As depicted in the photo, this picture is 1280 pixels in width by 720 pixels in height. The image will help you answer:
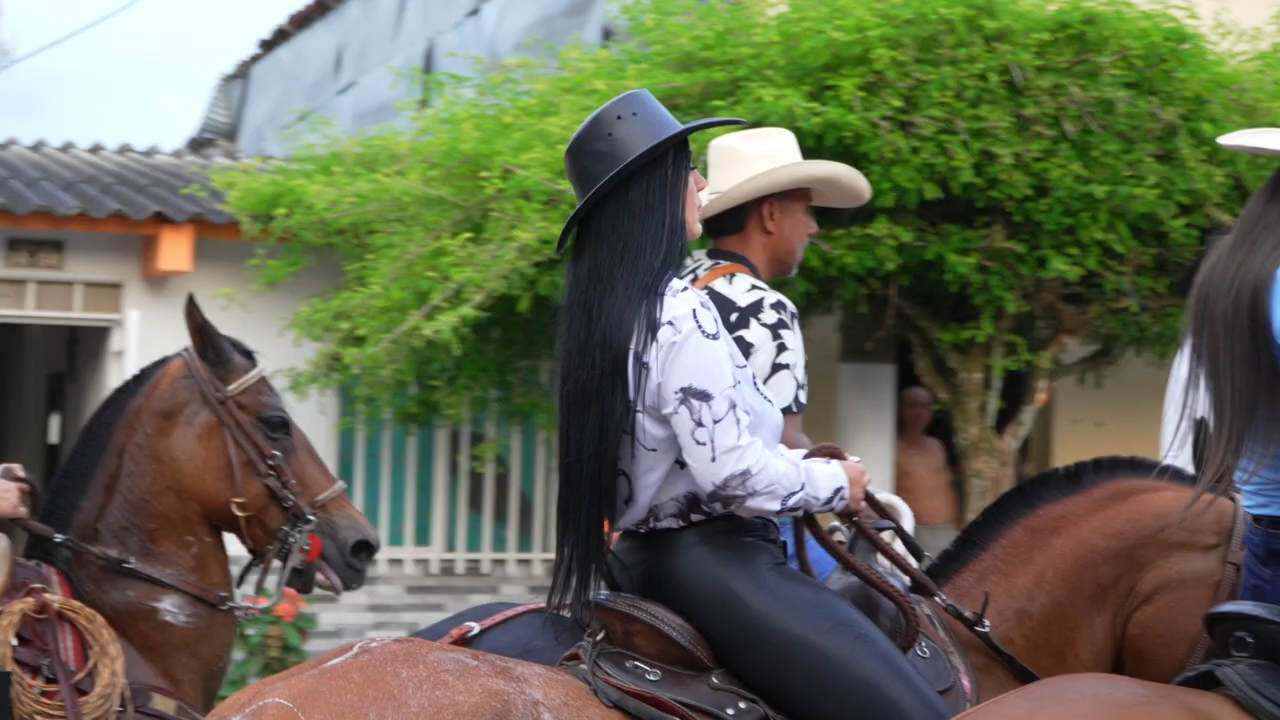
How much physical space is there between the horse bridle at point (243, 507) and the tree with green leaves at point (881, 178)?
2.23 metres

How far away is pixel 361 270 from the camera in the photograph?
7520 millimetres

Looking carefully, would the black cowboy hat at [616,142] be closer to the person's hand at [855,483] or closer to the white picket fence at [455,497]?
the person's hand at [855,483]

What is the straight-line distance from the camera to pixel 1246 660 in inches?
106

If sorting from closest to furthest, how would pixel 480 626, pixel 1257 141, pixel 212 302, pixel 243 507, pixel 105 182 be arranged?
pixel 1257 141
pixel 480 626
pixel 243 507
pixel 212 302
pixel 105 182

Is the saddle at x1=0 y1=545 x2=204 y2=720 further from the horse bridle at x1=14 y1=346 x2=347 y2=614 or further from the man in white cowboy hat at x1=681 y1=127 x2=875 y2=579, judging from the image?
the man in white cowboy hat at x1=681 y1=127 x2=875 y2=579

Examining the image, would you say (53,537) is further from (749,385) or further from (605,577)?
(749,385)

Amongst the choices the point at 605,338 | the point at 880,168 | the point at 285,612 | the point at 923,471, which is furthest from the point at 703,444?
the point at 923,471

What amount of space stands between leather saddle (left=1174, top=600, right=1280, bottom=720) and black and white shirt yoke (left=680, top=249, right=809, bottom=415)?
3.90ft

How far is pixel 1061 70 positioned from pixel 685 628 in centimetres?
458

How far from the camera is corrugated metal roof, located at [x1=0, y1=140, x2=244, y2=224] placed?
7698 millimetres

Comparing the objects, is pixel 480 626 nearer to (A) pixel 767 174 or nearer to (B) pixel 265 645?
(A) pixel 767 174

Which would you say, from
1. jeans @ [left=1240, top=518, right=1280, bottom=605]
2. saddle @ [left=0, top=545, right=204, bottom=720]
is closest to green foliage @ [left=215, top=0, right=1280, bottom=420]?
Answer: saddle @ [left=0, top=545, right=204, bottom=720]

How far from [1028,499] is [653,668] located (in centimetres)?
151

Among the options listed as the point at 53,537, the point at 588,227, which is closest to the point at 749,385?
the point at 588,227
